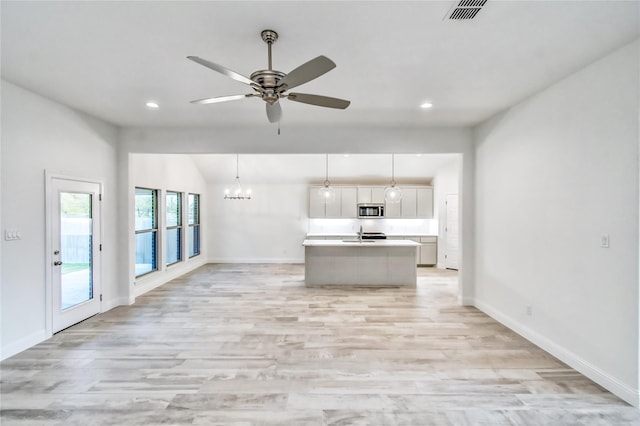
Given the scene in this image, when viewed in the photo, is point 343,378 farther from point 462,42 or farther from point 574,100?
point 574,100

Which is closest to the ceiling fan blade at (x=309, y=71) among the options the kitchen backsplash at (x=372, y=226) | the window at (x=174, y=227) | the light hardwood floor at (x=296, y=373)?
the light hardwood floor at (x=296, y=373)

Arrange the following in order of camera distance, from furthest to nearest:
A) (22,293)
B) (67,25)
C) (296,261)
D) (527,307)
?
(296,261)
(527,307)
(22,293)
(67,25)

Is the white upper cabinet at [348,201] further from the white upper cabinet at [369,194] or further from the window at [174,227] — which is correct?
the window at [174,227]

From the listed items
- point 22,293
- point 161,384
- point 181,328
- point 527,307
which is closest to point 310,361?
point 161,384

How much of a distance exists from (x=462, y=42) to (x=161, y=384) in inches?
147

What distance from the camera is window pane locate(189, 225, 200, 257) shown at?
7.54m

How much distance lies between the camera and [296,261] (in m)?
8.27

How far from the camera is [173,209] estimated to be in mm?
6637

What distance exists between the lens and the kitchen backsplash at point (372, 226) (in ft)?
27.3

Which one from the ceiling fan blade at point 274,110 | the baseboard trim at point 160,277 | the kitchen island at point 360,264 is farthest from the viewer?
the kitchen island at point 360,264

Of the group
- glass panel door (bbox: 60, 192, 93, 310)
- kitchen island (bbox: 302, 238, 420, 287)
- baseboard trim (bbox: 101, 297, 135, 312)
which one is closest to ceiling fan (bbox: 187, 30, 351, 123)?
glass panel door (bbox: 60, 192, 93, 310)

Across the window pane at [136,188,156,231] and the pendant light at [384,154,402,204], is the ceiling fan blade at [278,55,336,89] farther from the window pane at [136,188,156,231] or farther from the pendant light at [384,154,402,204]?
the pendant light at [384,154,402,204]

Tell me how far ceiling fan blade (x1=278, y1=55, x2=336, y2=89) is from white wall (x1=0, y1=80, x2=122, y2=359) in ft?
10.2

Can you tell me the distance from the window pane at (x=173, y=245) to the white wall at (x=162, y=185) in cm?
14
